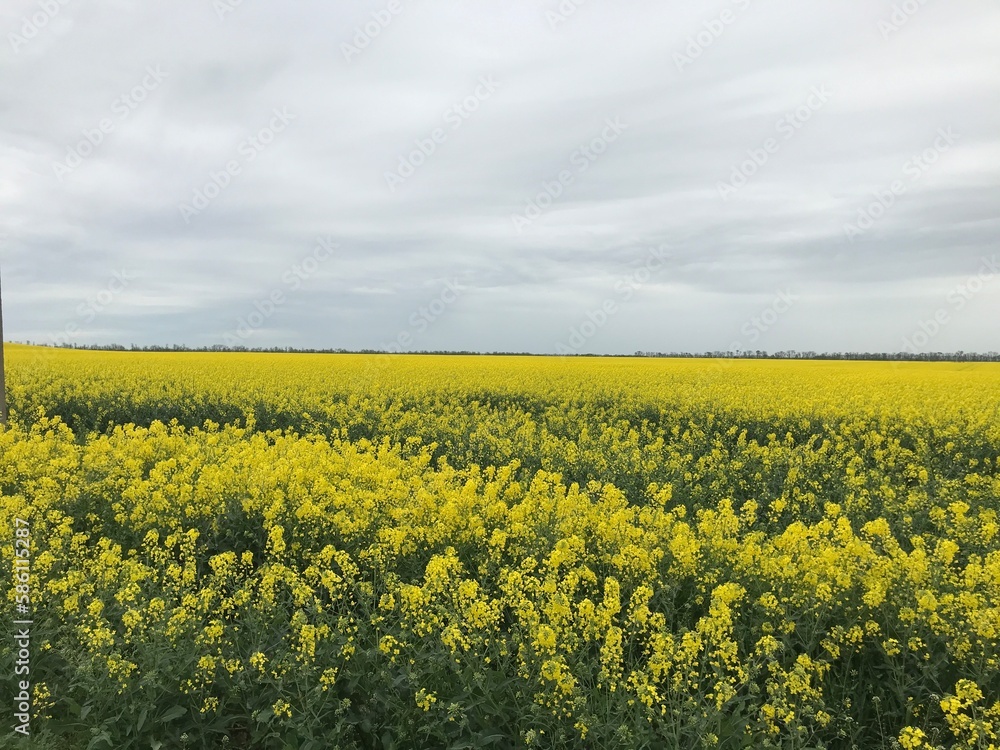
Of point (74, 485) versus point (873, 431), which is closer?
point (74, 485)

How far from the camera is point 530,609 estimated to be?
3.74m

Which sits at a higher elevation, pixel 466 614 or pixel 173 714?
pixel 466 614

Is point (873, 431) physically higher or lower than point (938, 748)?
higher

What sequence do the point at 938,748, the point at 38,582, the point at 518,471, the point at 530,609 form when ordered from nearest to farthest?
the point at 938,748 → the point at 530,609 → the point at 38,582 → the point at 518,471

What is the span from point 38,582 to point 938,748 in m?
5.89

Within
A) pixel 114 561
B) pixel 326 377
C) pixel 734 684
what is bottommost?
pixel 734 684

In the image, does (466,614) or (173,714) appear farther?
(466,614)

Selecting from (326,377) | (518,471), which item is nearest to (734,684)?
(518,471)

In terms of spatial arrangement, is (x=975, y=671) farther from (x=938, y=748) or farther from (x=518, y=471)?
(x=518, y=471)

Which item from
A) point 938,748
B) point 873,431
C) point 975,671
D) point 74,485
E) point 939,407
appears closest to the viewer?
point 938,748

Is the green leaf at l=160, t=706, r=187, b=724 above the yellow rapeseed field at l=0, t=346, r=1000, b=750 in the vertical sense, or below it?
below

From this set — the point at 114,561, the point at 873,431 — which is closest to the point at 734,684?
the point at 114,561

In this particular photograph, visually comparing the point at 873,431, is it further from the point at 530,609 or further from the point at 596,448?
the point at 530,609

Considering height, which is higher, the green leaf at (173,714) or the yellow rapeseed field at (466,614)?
the yellow rapeseed field at (466,614)
